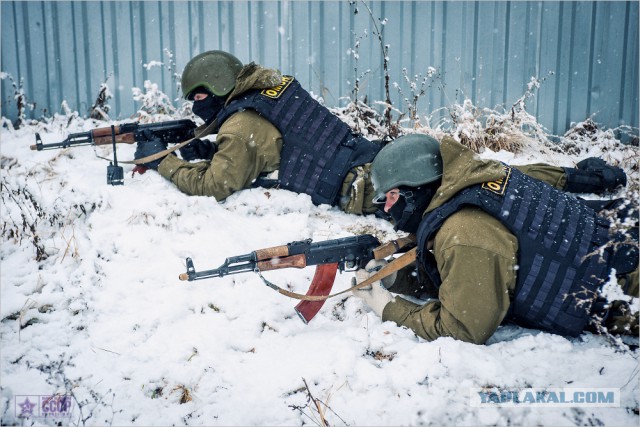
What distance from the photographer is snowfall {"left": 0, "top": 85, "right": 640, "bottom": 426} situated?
266cm

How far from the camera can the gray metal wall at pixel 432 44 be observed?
21.8 ft

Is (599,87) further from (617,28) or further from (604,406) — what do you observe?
(604,406)

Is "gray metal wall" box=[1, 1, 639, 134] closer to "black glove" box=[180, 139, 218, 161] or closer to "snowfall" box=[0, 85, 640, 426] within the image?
"black glove" box=[180, 139, 218, 161]

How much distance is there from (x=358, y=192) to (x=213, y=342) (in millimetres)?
1924

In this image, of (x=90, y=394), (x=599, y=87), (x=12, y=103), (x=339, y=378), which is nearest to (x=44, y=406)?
(x=90, y=394)

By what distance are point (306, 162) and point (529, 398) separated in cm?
269

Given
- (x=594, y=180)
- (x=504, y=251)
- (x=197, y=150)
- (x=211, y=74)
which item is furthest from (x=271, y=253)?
(x=594, y=180)

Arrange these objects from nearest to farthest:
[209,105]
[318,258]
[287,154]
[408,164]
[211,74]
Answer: [408,164], [318,258], [287,154], [211,74], [209,105]

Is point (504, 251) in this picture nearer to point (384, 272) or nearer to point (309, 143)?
point (384, 272)

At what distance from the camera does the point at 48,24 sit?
696 cm

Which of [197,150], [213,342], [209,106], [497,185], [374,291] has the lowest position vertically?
[213,342]

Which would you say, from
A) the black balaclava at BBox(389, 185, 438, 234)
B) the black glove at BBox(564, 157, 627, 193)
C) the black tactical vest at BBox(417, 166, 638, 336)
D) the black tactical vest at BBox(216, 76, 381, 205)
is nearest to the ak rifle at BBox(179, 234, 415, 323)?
the black balaclava at BBox(389, 185, 438, 234)

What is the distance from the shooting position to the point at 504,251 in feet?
8.98
